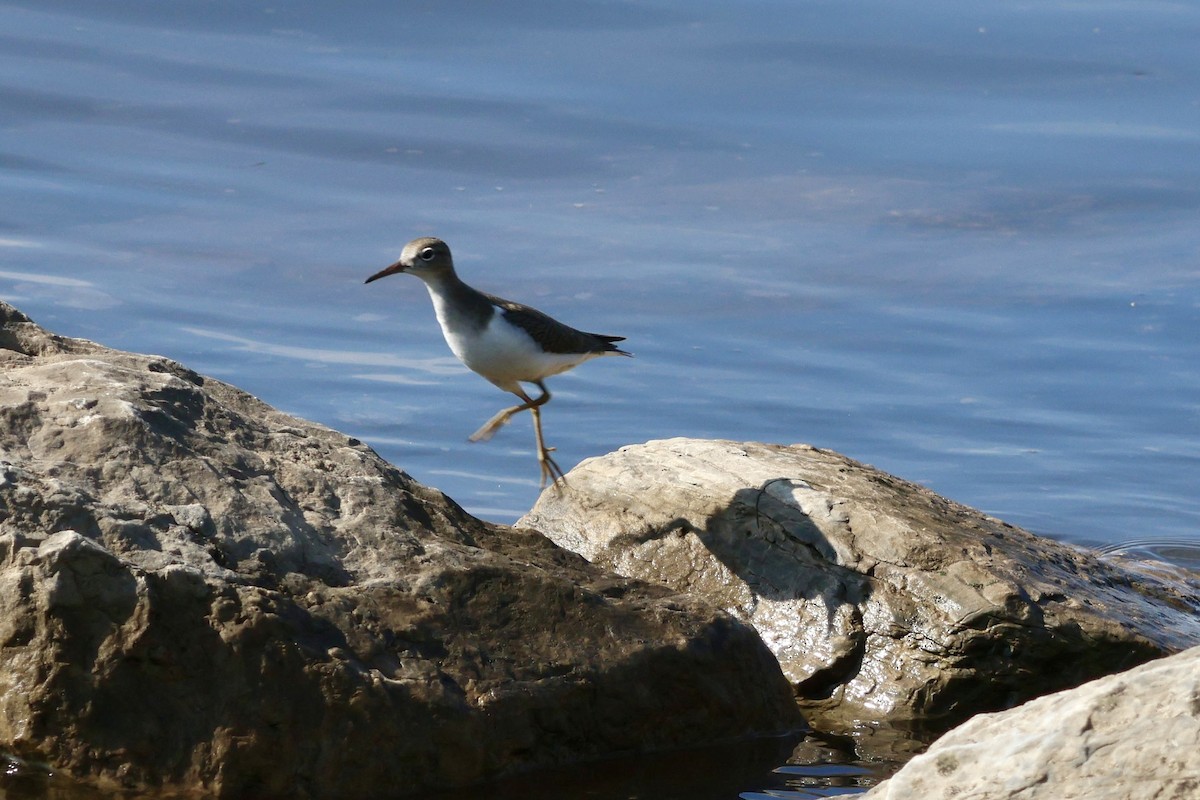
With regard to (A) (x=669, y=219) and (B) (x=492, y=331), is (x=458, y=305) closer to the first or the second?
(B) (x=492, y=331)

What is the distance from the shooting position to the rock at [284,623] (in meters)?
4.28

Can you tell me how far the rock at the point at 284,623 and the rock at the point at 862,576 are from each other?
611 mm

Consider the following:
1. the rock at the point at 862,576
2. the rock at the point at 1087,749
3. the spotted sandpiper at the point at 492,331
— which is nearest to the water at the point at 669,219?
the spotted sandpiper at the point at 492,331

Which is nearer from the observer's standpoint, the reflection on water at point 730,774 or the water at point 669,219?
the reflection on water at point 730,774

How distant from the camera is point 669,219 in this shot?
11055mm

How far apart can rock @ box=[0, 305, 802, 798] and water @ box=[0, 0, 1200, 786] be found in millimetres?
3132

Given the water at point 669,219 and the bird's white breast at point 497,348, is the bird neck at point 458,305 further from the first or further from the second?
the water at point 669,219

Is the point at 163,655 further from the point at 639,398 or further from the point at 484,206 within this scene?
the point at 484,206

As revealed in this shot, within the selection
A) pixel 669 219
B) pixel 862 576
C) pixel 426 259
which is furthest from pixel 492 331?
pixel 669 219

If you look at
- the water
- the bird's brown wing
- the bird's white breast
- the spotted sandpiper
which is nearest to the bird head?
the spotted sandpiper

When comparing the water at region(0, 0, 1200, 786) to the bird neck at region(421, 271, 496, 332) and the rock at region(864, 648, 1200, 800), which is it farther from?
the rock at region(864, 648, 1200, 800)

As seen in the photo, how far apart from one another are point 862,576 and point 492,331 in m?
2.01

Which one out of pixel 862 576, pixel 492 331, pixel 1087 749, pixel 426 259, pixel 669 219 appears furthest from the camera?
pixel 669 219

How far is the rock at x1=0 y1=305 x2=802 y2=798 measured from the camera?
14.0 feet
